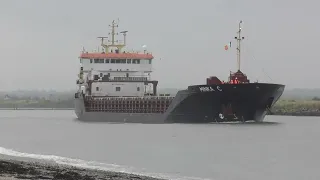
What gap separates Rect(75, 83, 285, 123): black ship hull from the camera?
161 ft

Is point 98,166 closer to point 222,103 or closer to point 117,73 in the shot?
point 222,103

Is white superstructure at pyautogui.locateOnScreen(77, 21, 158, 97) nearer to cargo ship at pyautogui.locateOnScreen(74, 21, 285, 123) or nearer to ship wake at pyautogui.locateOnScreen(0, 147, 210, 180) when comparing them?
cargo ship at pyautogui.locateOnScreen(74, 21, 285, 123)

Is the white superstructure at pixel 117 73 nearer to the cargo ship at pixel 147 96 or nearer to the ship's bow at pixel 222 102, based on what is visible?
the cargo ship at pixel 147 96

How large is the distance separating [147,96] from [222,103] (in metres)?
12.0

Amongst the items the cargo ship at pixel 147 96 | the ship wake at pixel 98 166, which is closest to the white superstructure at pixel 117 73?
the cargo ship at pixel 147 96

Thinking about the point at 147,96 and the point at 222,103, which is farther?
the point at 147,96

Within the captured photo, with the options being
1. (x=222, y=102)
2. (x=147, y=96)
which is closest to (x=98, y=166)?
(x=222, y=102)

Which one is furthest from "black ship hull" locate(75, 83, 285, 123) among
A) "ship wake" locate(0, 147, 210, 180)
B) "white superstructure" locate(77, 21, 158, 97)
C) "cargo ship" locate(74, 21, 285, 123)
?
"ship wake" locate(0, 147, 210, 180)

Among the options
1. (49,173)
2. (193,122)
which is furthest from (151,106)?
(49,173)

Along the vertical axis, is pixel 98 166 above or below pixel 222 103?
below

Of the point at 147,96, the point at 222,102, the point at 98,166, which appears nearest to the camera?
the point at 98,166

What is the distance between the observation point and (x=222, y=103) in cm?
5009

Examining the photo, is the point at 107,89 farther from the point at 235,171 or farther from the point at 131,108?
the point at 235,171

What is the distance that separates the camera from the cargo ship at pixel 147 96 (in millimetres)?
49812
